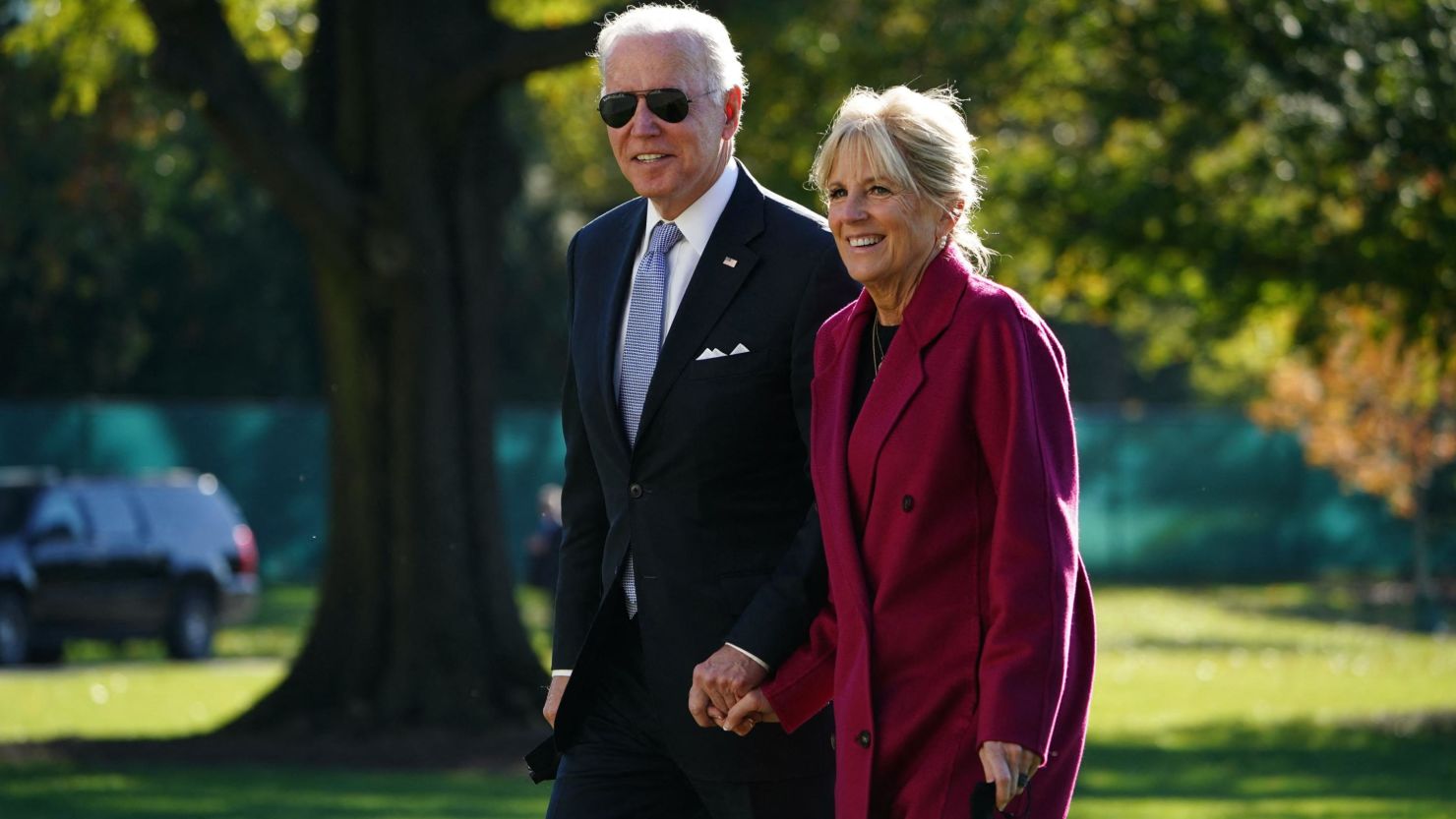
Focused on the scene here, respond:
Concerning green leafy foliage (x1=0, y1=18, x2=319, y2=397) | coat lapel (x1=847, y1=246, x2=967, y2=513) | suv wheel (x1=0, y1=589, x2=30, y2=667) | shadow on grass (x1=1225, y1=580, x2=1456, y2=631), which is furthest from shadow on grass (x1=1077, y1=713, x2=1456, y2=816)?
green leafy foliage (x1=0, y1=18, x2=319, y2=397)

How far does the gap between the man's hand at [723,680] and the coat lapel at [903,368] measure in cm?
47

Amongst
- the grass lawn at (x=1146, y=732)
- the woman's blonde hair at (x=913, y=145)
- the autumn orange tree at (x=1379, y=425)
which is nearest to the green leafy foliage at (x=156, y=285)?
the grass lawn at (x=1146, y=732)

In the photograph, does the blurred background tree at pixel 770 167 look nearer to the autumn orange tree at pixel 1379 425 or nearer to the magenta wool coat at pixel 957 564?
the autumn orange tree at pixel 1379 425

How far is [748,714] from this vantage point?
14.6 ft

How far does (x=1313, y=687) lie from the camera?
20.9 m

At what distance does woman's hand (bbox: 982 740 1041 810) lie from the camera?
3.78 metres

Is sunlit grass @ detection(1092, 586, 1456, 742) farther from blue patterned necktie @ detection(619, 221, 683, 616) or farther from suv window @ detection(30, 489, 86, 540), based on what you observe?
blue patterned necktie @ detection(619, 221, 683, 616)

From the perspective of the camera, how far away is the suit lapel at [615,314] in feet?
15.8

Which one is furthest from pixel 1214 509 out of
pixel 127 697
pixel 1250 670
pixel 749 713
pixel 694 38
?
pixel 749 713

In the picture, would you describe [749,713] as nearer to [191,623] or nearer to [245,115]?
[245,115]

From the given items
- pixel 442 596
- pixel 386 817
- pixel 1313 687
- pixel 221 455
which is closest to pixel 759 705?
pixel 386 817

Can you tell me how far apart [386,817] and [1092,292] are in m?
8.23

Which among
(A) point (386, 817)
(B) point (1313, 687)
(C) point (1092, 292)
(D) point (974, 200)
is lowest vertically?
(B) point (1313, 687)

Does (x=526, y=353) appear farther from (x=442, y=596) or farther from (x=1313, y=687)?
(x=442, y=596)
